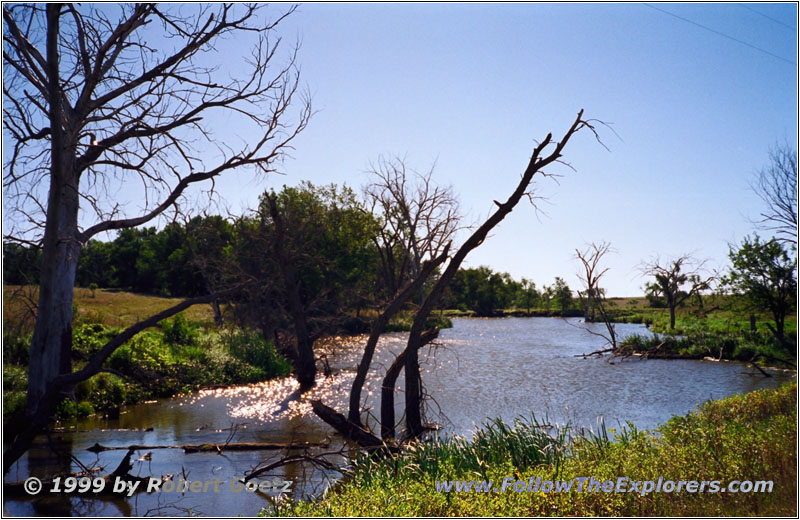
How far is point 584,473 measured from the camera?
255 inches

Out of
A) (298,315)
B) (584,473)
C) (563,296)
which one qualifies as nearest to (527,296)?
(563,296)

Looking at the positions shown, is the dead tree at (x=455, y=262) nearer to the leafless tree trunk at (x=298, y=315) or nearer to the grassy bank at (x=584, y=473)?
the grassy bank at (x=584, y=473)

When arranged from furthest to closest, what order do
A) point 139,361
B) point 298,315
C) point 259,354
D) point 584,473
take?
point 259,354 < point 298,315 < point 139,361 < point 584,473

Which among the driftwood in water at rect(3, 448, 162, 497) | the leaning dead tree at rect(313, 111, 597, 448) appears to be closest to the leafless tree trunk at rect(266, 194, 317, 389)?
the leaning dead tree at rect(313, 111, 597, 448)

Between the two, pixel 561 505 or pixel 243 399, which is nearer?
pixel 561 505

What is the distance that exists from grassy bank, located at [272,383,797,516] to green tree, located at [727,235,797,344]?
845 inches

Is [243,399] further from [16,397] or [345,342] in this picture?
[345,342]

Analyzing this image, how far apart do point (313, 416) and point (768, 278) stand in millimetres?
23284

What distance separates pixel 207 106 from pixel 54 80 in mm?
3446

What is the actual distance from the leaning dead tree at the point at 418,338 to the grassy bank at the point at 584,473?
5.61 feet

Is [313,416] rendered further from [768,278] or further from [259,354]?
[768,278]

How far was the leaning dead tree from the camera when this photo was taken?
9664 mm

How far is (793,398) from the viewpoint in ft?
36.7

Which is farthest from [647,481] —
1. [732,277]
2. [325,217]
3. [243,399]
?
[325,217]
